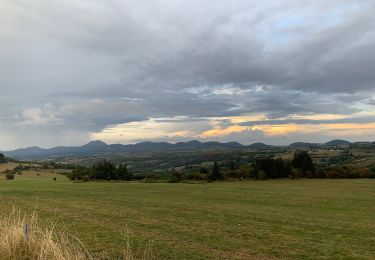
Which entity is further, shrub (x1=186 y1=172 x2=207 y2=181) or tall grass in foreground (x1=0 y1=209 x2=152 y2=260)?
shrub (x1=186 y1=172 x2=207 y2=181)

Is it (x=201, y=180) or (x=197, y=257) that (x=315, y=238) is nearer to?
(x=197, y=257)

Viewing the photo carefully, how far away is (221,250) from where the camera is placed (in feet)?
44.4

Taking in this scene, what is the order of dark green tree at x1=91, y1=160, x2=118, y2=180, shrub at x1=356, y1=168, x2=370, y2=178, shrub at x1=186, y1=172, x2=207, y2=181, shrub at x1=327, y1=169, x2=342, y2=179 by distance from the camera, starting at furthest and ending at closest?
1. dark green tree at x1=91, y1=160, x2=118, y2=180
2. shrub at x1=186, y1=172, x2=207, y2=181
3. shrub at x1=327, y1=169, x2=342, y2=179
4. shrub at x1=356, y1=168, x2=370, y2=178

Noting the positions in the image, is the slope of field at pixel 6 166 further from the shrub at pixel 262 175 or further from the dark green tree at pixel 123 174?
the shrub at pixel 262 175

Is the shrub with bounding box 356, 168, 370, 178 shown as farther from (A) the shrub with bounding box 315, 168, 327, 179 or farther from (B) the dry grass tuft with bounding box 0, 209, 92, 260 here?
(B) the dry grass tuft with bounding box 0, 209, 92, 260

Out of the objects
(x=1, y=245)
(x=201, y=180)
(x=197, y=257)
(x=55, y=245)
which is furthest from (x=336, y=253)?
(x=201, y=180)

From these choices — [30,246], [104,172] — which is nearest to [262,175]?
[104,172]

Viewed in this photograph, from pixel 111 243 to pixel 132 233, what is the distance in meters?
2.43

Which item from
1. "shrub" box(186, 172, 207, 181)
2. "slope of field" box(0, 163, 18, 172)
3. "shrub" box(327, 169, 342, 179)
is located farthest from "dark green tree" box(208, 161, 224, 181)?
"slope of field" box(0, 163, 18, 172)

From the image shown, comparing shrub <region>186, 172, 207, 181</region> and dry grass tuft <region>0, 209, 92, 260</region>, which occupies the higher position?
dry grass tuft <region>0, 209, 92, 260</region>

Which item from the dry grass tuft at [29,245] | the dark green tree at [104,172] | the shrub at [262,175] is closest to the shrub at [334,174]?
the shrub at [262,175]

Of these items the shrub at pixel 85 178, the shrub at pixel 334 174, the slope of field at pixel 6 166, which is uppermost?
the slope of field at pixel 6 166

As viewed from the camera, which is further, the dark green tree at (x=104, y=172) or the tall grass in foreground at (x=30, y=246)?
the dark green tree at (x=104, y=172)

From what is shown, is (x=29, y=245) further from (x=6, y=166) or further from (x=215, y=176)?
(x=6, y=166)
